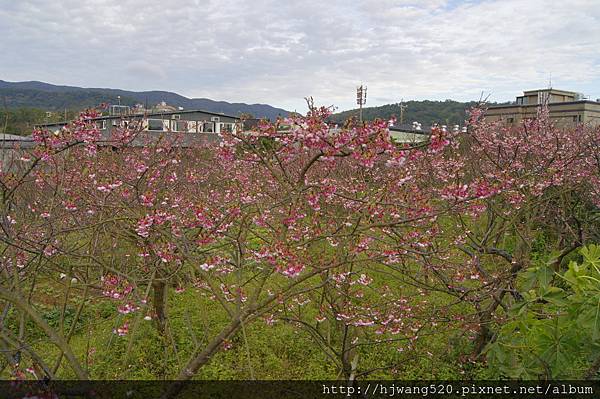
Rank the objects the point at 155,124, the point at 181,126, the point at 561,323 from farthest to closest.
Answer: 1. the point at 155,124
2. the point at 181,126
3. the point at 561,323

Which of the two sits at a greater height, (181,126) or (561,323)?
(181,126)

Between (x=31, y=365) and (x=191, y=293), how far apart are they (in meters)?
3.91

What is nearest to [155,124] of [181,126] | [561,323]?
[181,126]

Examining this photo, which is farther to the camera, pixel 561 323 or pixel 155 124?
pixel 155 124

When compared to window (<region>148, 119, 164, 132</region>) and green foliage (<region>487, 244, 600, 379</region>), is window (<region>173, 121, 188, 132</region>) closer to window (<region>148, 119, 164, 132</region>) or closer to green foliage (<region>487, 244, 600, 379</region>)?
window (<region>148, 119, 164, 132</region>)

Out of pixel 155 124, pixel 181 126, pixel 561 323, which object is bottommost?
pixel 561 323

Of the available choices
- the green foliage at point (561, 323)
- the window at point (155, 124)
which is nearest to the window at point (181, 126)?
the window at point (155, 124)

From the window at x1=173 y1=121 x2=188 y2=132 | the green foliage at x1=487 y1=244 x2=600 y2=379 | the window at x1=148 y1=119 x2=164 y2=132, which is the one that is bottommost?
the green foliage at x1=487 y1=244 x2=600 y2=379

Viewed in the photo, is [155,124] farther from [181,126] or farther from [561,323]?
[561,323]

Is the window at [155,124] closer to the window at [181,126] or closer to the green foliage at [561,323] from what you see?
the window at [181,126]

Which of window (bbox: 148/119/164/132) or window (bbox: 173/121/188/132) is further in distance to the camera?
window (bbox: 148/119/164/132)

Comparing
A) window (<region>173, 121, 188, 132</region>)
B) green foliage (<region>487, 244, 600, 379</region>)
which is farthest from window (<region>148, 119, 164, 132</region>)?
green foliage (<region>487, 244, 600, 379</region>)

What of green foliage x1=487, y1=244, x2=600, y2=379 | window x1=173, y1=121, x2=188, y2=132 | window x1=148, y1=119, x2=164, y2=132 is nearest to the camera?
green foliage x1=487, y1=244, x2=600, y2=379

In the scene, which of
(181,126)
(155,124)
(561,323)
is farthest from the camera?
(155,124)
